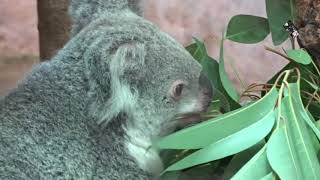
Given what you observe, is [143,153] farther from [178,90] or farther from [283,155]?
[283,155]

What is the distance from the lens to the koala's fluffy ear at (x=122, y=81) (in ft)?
5.73

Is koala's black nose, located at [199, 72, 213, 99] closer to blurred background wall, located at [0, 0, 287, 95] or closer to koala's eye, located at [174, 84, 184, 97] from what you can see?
koala's eye, located at [174, 84, 184, 97]

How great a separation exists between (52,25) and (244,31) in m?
0.98

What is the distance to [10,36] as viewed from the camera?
593cm

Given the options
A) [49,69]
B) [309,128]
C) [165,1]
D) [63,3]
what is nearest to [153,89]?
[49,69]

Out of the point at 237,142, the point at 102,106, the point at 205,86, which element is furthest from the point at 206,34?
the point at 237,142

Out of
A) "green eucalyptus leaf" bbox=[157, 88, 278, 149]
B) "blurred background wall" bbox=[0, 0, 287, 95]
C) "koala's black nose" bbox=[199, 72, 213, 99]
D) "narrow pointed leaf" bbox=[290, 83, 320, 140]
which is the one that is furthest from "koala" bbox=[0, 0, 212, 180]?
"blurred background wall" bbox=[0, 0, 287, 95]

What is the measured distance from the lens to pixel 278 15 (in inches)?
80.5

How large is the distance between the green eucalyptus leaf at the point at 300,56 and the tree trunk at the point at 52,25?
1160mm

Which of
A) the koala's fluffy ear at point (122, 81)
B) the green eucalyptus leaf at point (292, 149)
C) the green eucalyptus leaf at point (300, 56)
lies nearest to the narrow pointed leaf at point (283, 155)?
the green eucalyptus leaf at point (292, 149)

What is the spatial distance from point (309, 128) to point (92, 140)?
0.54 m

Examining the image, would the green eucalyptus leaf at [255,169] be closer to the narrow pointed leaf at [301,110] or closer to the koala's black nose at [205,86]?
the narrow pointed leaf at [301,110]

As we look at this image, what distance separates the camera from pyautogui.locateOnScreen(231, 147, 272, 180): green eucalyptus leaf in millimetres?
1649

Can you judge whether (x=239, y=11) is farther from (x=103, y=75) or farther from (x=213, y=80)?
(x=103, y=75)
